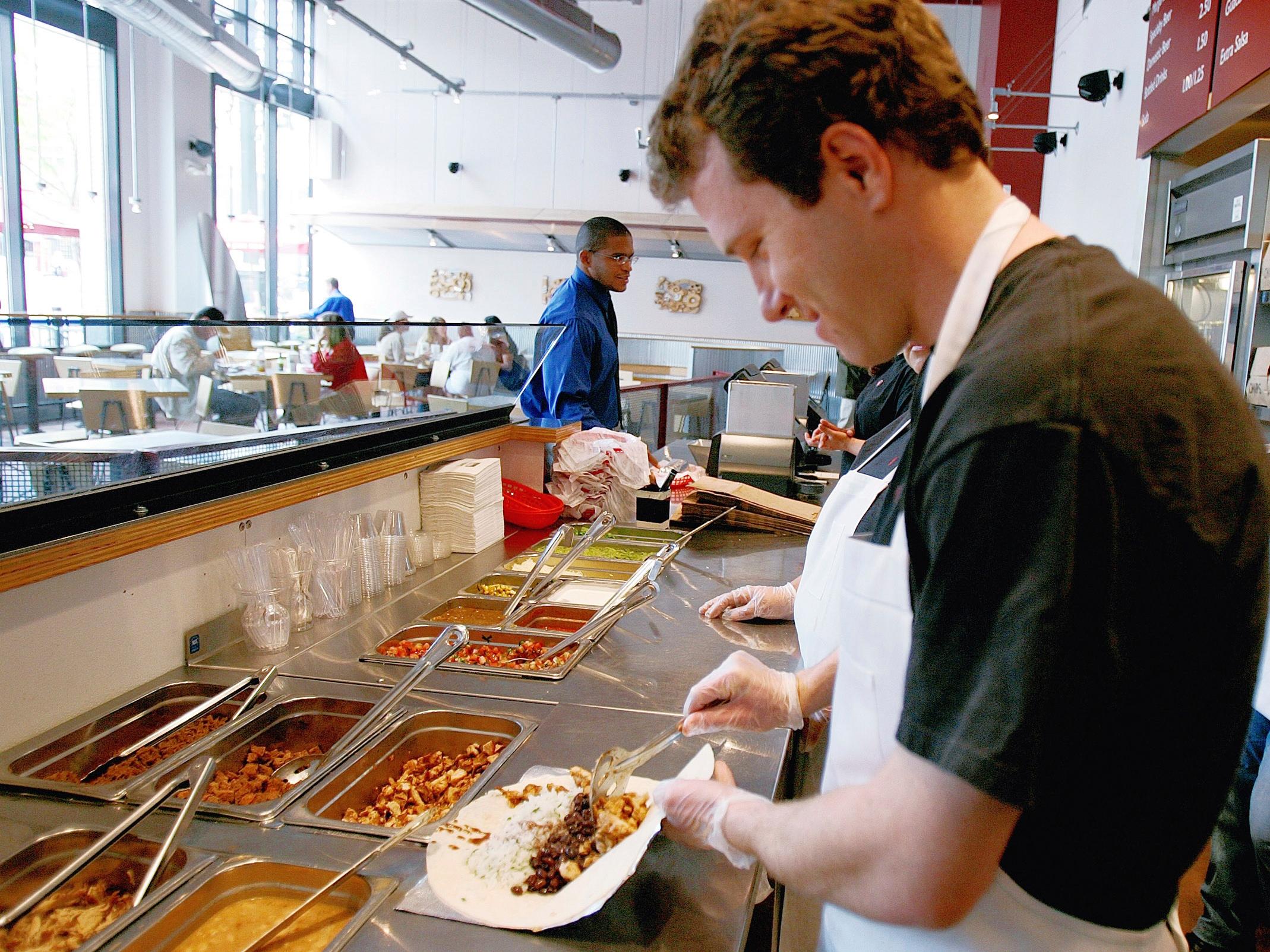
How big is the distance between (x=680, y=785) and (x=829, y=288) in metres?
0.59

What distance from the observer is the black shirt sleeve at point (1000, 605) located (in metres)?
0.59

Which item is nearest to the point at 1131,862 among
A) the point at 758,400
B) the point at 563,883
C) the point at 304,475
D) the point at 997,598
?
the point at 997,598

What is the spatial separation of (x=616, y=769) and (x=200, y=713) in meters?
0.71

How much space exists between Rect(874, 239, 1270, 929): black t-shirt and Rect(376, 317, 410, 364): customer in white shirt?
6.82 ft

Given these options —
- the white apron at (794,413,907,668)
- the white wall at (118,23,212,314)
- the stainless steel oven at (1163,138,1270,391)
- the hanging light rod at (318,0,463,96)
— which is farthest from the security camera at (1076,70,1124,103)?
the white wall at (118,23,212,314)

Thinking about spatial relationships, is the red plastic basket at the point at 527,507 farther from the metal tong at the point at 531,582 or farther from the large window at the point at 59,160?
the large window at the point at 59,160

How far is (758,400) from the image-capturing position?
3594 millimetres

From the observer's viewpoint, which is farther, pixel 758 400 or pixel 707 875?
pixel 758 400

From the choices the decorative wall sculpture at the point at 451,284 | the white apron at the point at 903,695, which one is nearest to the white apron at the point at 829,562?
the white apron at the point at 903,695

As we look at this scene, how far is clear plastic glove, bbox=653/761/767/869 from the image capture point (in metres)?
0.96

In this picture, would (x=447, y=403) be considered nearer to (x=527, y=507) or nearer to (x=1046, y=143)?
(x=527, y=507)

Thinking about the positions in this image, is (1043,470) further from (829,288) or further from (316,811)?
(316,811)

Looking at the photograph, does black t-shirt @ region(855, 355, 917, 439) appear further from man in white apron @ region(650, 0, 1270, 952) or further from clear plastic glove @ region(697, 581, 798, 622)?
man in white apron @ region(650, 0, 1270, 952)

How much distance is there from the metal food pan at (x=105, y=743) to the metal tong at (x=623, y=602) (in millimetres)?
630
